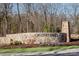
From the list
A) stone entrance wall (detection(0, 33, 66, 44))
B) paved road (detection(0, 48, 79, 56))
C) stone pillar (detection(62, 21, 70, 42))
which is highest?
stone pillar (detection(62, 21, 70, 42))

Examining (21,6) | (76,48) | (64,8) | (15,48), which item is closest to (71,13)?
(64,8)

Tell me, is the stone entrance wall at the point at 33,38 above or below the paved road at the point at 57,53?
above

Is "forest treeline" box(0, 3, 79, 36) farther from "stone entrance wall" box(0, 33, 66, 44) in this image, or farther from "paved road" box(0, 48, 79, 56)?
"paved road" box(0, 48, 79, 56)

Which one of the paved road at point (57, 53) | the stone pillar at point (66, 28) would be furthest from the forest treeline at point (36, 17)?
the paved road at point (57, 53)

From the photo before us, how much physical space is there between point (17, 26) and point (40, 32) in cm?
17

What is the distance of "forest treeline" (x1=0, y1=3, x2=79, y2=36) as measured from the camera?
1838 mm

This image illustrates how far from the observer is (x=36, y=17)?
1.85m

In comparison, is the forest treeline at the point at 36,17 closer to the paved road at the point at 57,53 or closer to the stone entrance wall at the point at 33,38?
the stone entrance wall at the point at 33,38

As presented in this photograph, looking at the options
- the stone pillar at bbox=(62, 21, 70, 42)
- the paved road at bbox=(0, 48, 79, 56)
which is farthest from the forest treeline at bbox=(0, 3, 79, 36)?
the paved road at bbox=(0, 48, 79, 56)

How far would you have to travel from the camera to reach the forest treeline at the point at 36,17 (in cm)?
184

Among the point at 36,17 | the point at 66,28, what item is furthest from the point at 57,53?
the point at 36,17

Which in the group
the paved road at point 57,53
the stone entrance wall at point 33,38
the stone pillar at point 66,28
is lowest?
the paved road at point 57,53

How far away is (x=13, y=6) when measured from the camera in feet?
6.08

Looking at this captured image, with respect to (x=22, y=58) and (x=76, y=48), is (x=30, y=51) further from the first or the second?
(x=76, y=48)
